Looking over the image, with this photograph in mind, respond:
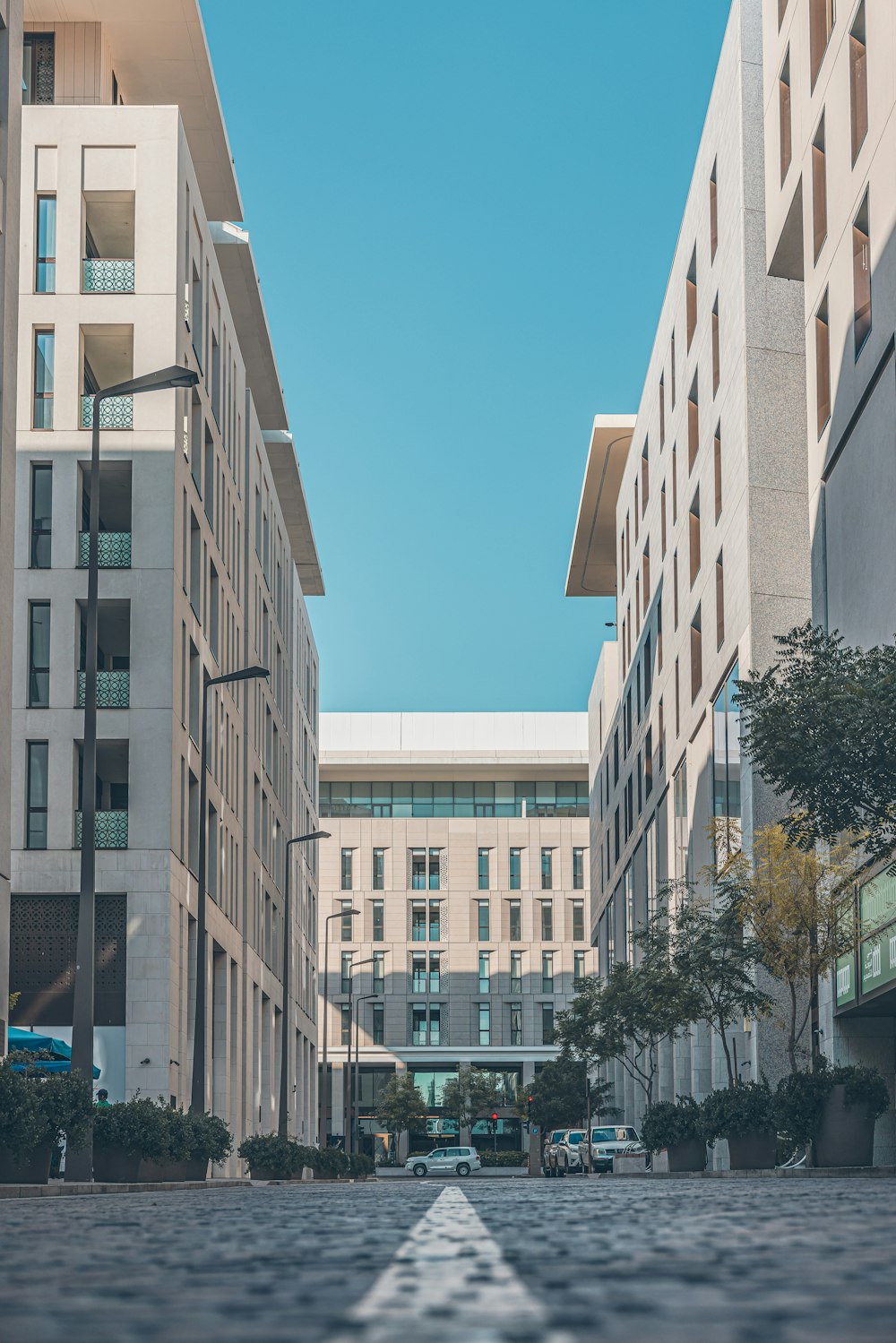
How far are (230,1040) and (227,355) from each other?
19713 millimetres

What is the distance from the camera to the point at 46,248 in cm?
4288

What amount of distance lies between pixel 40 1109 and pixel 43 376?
2668 centimetres

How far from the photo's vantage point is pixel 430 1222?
5902 millimetres

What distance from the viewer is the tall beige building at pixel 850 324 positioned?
26750mm

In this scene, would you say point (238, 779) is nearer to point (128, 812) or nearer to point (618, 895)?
point (128, 812)

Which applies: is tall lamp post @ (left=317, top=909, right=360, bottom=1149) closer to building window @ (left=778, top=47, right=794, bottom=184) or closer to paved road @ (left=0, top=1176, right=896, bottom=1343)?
building window @ (left=778, top=47, right=794, bottom=184)

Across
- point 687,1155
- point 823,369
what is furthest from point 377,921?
point 823,369

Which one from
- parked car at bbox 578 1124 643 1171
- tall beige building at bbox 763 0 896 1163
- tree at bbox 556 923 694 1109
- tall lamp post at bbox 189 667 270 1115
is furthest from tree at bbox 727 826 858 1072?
parked car at bbox 578 1124 643 1171

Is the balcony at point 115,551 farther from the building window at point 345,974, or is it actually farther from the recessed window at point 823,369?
the building window at point 345,974

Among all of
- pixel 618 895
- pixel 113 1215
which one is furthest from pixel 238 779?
pixel 113 1215

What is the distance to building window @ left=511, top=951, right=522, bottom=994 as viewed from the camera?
118 m

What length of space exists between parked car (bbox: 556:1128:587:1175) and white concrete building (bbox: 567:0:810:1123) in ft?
21.8

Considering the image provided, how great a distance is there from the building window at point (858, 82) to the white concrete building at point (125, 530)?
60.4ft

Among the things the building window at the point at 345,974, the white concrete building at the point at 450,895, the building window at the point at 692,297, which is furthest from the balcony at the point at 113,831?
the building window at the point at 345,974
